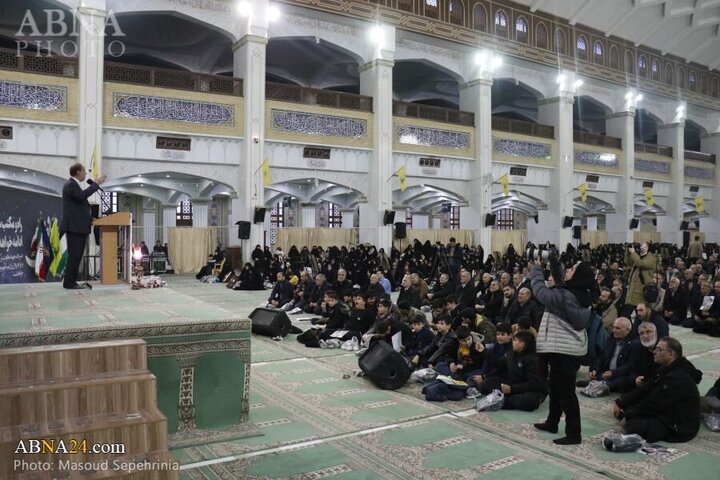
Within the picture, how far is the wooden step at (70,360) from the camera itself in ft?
8.95

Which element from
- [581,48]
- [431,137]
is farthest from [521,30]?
[431,137]

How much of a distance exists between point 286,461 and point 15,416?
1374mm

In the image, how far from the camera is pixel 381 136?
1390 cm

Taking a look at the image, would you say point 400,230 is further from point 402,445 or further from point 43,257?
point 402,445

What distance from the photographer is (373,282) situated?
7.96 meters

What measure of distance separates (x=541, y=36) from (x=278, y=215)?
10.7 meters

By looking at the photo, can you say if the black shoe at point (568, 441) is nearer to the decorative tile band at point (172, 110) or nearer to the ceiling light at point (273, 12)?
the decorative tile band at point (172, 110)

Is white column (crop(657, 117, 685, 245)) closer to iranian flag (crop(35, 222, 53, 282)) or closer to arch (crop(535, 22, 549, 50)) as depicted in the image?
arch (crop(535, 22, 549, 50))

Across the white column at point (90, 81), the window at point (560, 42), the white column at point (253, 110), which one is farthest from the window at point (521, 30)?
the white column at point (90, 81)

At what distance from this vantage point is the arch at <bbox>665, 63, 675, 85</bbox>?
1965 cm

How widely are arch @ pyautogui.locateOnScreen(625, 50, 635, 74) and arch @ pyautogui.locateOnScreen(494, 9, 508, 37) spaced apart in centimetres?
521

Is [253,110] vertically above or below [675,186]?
above

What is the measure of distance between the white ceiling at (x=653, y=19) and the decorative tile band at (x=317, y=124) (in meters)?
6.07

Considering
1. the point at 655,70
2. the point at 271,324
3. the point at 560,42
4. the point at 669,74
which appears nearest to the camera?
the point at 271,324
